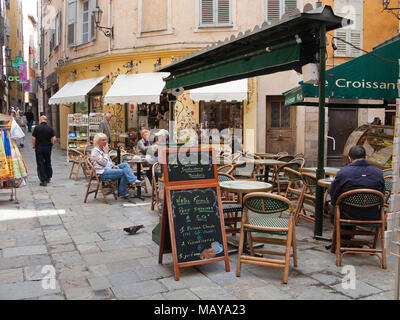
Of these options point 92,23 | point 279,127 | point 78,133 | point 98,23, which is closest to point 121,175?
point 78,133

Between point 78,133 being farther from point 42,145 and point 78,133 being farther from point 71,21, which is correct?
point 71,21

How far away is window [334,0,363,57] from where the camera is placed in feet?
45.1

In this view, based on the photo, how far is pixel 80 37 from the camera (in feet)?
56.0

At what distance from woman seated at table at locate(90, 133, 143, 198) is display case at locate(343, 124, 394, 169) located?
456 centimetres

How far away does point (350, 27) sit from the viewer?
45.6 feet

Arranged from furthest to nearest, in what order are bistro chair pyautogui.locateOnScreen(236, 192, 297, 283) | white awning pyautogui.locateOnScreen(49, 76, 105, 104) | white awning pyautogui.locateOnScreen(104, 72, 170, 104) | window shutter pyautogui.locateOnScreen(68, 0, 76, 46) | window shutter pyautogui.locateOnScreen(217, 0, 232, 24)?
window shutter pyautogui.locateOnScreen(68, 0, 76, 46), white awning pyautogui.locateOnScreen(49, 76, 105, 104), window shutter pyautogui.locateOnScreen(217, 0, 232, 24), white awning pyautogui.locateOnScreen(104, 72, 170, 104), bistro chair pyautogui.locateOnScreen(236, 192, 297, 283)

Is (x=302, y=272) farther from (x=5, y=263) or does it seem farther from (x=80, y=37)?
(x=80, y=37)

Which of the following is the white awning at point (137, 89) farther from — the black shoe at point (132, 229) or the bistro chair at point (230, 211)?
the black shoe at point (132, 229)

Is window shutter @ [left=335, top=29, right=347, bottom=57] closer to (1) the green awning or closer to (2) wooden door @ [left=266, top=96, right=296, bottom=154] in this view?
(2) wooden door @ [left=266, top=96, right=296, bottom=154]

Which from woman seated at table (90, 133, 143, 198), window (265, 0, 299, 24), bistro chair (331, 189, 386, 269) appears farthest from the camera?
window (265, 0, 299, 24)

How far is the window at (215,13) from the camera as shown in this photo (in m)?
13.8

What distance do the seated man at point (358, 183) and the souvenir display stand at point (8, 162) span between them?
5805 mm

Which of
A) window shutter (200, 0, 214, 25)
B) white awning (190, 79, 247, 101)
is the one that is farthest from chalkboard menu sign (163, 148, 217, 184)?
window shutter (200, 0, 214, 25)

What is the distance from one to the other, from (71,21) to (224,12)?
7462mm
